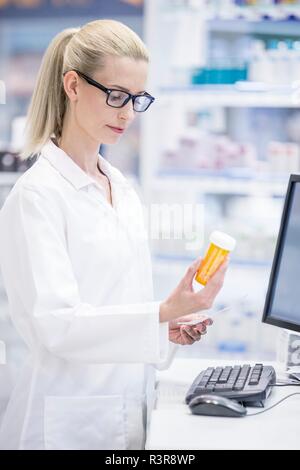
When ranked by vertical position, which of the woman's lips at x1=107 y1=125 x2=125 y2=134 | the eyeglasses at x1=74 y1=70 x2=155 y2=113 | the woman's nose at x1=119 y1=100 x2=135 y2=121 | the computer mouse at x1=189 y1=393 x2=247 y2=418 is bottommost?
the computer mouse at x1=189 y1=393 x2=247 y2=418

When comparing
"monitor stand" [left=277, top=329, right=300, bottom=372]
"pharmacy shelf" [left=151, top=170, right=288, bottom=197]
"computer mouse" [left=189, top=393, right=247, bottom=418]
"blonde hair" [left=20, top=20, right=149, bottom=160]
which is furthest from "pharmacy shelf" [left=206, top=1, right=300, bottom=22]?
"computer mouse" [left=189, top=393, right=247, bottom=418]

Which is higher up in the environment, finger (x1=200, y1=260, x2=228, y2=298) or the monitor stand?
finger (x1=200, y1=260, x2=228, y2=298)

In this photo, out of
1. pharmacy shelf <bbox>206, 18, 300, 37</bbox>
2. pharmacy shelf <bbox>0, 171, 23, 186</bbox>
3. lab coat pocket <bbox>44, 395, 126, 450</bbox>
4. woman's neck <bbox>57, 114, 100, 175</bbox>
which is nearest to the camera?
lab coat pocket <bbox>44, 395, 126, 450</bbox>

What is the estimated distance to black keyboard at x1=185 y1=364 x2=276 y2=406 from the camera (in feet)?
5.65

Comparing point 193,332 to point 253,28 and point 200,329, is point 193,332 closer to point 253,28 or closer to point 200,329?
point 200,329

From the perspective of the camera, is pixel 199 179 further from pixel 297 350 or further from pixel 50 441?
pixel 50 441

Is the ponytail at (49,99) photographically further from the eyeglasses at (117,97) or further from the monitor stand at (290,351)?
the monitor stand at (290,351)

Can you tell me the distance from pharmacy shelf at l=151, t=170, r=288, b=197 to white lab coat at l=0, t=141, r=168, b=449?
7.11 feet

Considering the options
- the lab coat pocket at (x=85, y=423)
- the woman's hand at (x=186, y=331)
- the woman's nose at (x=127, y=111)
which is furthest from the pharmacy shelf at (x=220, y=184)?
the lab coat pocket at (x=85, y=423)

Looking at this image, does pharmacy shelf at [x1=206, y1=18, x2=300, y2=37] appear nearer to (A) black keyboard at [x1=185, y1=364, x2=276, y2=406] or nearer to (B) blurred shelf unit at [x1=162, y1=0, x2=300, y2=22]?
(B) blurred shelf unit at [x1=162, y1=0, x2=300, y2=22]
